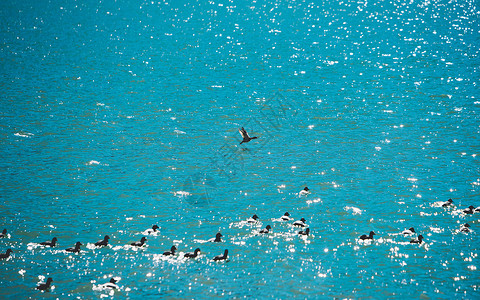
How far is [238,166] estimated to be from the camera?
44.9 metres

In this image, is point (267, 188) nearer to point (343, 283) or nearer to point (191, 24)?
point (343, 283)

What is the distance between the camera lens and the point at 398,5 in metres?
162

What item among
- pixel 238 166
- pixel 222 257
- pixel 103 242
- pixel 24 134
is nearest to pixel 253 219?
pixel 222 257

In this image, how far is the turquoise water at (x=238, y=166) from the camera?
28719mm

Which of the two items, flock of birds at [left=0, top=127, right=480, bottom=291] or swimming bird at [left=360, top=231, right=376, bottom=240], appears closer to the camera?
flock of birds at [left=0, top=127, right=480, bottom=291]

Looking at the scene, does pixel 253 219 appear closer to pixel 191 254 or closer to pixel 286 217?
pixel 286 217

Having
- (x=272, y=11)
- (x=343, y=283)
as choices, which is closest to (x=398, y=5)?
(x=272, y=11)

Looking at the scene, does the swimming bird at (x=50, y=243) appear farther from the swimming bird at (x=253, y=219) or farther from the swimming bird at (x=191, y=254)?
the swimming bird at (x=253, y=219)

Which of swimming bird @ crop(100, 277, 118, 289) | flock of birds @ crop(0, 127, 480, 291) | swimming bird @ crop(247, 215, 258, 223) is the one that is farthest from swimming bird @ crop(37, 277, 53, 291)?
swimming bird @ crop(247, 215, 258, 223)

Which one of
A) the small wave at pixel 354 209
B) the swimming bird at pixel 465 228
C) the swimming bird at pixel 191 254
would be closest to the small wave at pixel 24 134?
the swimming bird at pixel 191 254

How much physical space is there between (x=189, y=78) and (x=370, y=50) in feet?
129

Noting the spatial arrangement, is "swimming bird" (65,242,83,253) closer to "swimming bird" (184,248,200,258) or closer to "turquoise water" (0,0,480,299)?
"turquoise water" (0,0,480,299)

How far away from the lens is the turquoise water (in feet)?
94.2

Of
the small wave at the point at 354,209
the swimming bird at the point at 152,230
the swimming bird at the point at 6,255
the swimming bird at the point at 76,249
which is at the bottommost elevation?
the swimming bird at the point at 6,255
